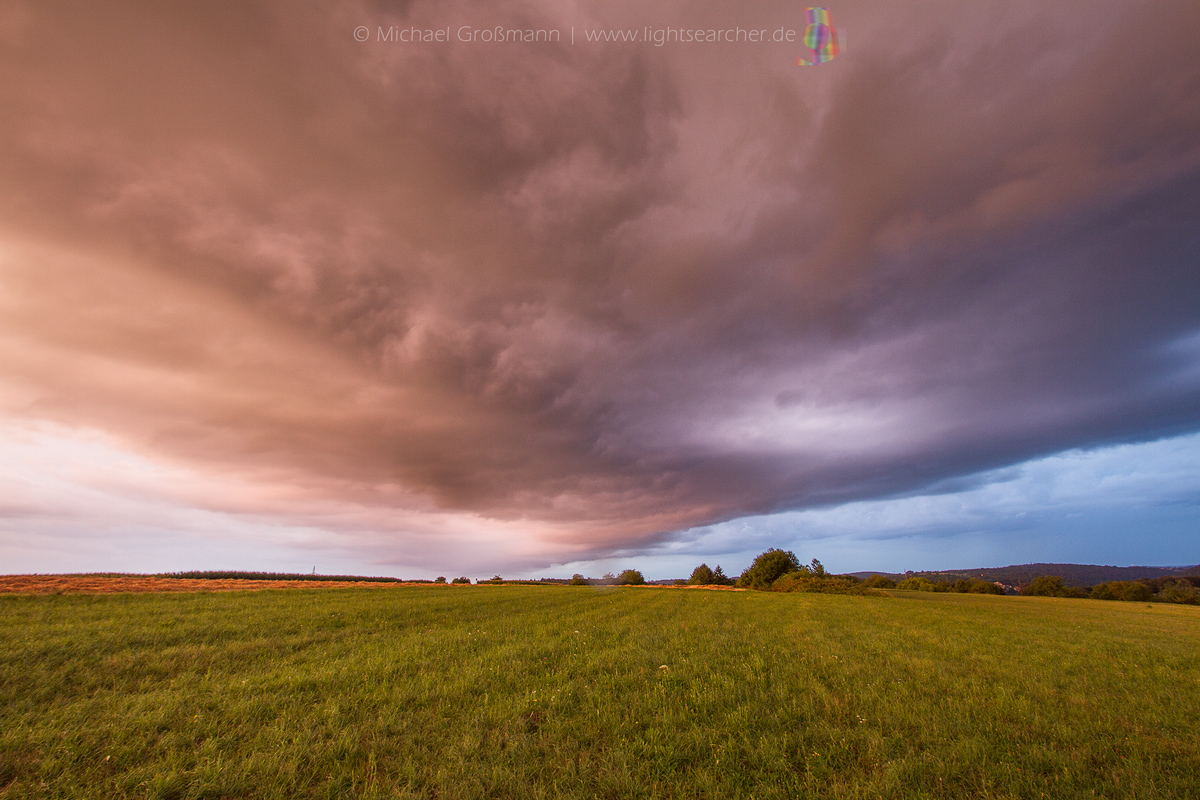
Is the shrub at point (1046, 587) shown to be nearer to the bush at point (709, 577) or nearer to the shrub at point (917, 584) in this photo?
the shrub at point (917, 584)

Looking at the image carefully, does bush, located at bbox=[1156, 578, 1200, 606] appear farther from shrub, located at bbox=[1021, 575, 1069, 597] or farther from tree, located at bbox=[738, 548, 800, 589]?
tree, located at bbox=[738, 548, 800, 589]

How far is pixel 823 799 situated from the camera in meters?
5.45

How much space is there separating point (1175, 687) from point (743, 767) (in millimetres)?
14115

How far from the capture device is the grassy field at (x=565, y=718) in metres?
5.78

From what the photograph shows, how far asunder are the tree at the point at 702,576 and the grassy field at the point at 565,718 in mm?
93006

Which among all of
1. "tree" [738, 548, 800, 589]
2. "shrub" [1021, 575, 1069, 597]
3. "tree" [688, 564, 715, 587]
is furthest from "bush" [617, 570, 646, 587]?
"shrub" [1021, 575, 1069, 597]

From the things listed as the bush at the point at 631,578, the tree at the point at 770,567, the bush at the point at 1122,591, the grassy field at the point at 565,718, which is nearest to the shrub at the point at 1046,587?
the bush at the point at 1122,591

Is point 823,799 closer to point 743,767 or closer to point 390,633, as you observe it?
point 743,767

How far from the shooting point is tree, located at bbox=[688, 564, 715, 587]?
103 metres

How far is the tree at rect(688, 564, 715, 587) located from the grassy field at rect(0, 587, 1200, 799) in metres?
93.0

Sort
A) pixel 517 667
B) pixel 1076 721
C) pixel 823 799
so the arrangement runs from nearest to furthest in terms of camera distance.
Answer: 1. pixel 823 799
2. pixel 1076 721
3. pixel 517 667

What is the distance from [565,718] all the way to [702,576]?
104641 mm

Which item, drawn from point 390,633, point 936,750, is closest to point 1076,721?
point 936,750

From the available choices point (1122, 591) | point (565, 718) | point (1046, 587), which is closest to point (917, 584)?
point (1046, 587)
